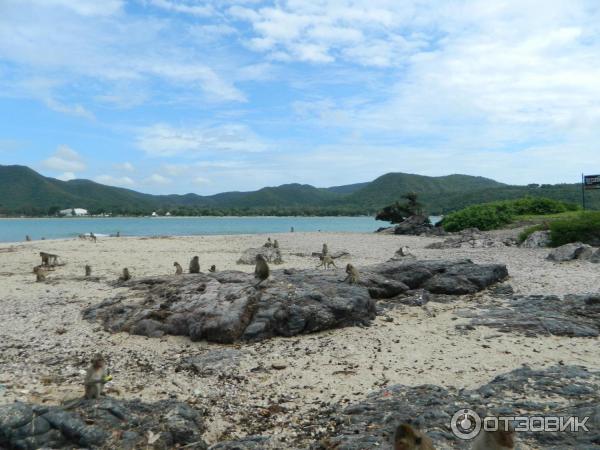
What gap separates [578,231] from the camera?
919 inches

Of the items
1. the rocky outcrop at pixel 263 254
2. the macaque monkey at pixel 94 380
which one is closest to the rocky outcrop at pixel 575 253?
the rocky outcrop at pixel 263 254

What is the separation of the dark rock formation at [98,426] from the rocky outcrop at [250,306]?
10.8 ft

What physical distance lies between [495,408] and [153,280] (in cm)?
1107

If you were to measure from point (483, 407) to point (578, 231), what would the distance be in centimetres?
2158

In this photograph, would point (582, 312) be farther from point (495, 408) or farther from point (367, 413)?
point (367, 413)

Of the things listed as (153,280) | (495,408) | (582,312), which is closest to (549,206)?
(582,312)

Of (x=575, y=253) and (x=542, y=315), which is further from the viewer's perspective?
(x=575, y=253)

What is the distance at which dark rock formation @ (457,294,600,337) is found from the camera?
28.4 feet

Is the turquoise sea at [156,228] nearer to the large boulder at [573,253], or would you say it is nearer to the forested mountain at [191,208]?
the forested mountain at [191,208]

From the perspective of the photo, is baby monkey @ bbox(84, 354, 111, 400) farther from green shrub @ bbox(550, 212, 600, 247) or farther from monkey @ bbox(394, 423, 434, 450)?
green shrub @ bbox(550, 212, 600, 247)

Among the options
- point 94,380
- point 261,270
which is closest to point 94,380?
point 94,380

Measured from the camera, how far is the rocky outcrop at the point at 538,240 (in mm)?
24352

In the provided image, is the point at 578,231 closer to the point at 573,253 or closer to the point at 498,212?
the point at 573,253

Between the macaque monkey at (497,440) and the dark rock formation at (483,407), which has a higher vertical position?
the macaque monkey at (497,440)
